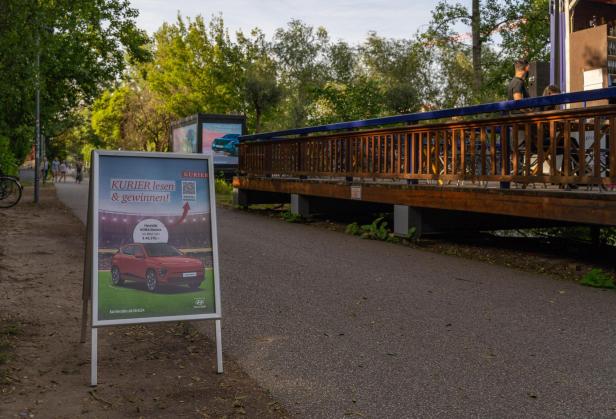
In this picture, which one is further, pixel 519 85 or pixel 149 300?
pixel 519 85

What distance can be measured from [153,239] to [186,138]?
26.9 meters

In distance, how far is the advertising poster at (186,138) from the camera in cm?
2939

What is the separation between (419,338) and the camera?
17.4ft

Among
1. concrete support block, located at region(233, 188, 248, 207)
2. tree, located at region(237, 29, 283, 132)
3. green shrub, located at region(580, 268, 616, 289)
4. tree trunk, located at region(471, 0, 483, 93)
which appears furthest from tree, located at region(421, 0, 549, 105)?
green shrub, located at region(580, 268, 616, 289)

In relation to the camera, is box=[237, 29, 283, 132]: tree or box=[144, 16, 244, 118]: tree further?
box=[144, 16, 244, 118]: tree

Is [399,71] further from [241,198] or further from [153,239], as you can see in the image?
[153,239]

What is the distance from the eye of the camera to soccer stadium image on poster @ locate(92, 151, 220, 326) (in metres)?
4.45

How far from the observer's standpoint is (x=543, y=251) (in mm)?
9984

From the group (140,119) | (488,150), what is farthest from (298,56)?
(488,150)

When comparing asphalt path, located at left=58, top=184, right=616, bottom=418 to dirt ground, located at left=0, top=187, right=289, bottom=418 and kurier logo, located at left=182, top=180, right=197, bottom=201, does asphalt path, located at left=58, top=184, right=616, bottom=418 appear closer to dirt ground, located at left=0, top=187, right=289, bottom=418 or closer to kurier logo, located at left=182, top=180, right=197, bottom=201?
dirt ground, located at left=0, top=187, right=289, bottom=418

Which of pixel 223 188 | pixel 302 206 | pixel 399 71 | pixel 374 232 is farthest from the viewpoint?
pixel 399 71

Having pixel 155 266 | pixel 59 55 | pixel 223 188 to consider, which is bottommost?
pixel 155 266

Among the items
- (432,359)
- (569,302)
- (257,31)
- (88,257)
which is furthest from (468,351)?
(257,31)

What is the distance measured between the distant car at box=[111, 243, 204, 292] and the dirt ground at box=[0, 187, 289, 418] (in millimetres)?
584
